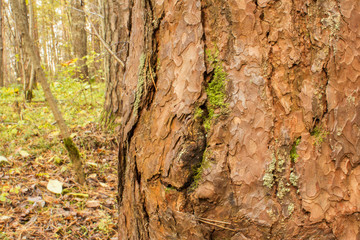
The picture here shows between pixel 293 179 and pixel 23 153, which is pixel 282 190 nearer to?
pixel 293 179

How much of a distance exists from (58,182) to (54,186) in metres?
0.09

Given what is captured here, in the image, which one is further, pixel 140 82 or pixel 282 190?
pixel 140 82

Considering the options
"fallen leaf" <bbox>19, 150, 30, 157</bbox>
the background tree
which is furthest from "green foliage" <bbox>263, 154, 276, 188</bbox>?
the background tree

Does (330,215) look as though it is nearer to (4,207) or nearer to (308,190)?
(308,190)

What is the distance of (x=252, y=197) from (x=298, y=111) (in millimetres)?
374

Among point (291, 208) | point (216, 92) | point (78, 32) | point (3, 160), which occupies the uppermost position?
point (78, 32)

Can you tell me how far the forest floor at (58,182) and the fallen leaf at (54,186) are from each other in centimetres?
2

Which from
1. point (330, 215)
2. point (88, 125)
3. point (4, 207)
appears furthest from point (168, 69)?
point (88, 125)

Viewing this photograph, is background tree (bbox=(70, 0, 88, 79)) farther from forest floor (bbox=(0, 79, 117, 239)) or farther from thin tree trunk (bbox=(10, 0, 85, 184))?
thin tree trunk (bbox=(10, 0, 85, 184))

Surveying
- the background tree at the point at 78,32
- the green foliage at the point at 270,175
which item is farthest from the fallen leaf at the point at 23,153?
the background tree at the point at 78,32

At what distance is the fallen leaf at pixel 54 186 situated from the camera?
117 inches

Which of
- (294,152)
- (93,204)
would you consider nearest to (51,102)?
(93,204)

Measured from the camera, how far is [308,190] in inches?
38.6

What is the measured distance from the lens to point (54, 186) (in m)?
3.04
